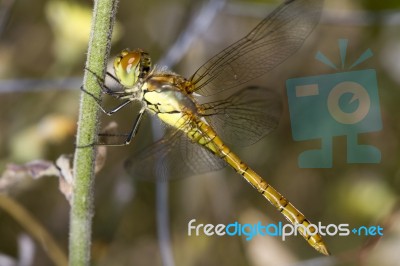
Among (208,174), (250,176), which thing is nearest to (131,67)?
(250,176)

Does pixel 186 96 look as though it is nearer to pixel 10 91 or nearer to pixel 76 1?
pixel 76 1

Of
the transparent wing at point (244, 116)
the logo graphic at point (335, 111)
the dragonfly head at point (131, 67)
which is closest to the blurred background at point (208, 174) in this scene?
the logo graphic at point (335, 111)

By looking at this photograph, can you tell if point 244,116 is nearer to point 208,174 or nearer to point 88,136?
point 208,174

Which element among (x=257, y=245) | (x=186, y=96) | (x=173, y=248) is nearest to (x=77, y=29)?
(x=186, y=96)

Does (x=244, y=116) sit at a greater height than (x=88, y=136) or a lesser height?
greater

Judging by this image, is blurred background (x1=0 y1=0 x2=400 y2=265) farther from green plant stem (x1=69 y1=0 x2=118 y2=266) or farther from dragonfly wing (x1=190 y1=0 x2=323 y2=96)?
green plant stem (x1=69 y1=0 x2=118 y2=266)

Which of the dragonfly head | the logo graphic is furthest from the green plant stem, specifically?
the logo graphic
